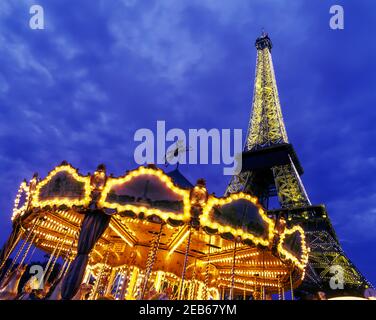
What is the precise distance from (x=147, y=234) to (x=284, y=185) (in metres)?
25.9

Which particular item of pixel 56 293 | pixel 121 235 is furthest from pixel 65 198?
pixel 121 235

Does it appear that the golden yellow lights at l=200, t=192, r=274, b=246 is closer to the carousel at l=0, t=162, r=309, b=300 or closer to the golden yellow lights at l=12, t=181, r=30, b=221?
the carousel at l=0, t=162, r=309, b=300

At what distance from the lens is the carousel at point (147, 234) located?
7.59 meters

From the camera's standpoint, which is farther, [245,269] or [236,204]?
[245,269]

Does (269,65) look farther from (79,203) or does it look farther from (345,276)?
(79,203)

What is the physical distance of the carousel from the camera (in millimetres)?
7590

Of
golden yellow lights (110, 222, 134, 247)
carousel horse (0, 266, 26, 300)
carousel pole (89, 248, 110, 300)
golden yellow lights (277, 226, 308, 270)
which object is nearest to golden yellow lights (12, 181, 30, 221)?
carousel horse (0, 266, 26, 300)

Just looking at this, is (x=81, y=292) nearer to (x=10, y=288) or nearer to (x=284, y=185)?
(x=10, y=288)

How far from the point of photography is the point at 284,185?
3312 centimetres

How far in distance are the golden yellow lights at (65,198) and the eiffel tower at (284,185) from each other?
58.8 feet

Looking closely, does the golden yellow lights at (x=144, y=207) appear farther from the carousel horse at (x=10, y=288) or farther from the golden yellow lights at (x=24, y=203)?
the golden yellow lights at (x=24, y=203)

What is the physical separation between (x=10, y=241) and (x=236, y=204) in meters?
7.93
